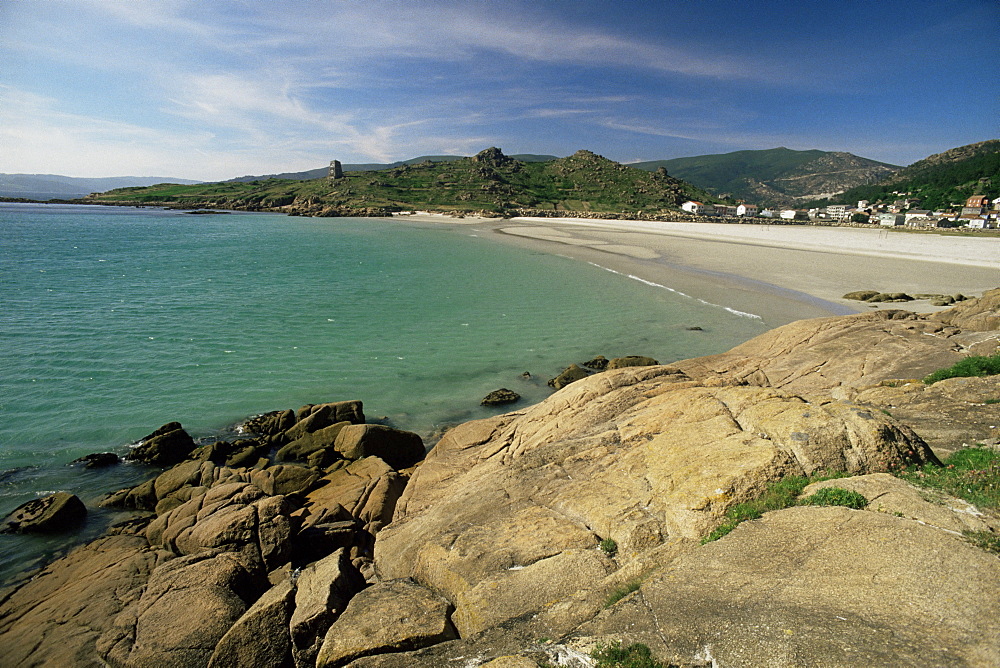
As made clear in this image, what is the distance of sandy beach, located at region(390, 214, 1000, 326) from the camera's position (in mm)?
35562

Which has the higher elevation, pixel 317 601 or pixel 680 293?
pixel 680 293

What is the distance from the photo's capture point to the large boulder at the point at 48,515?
11875 mm

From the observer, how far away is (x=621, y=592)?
6059 millimetres

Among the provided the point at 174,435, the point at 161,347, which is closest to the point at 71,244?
the point at 161,347

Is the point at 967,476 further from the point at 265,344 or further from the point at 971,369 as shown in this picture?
the point at 265,344

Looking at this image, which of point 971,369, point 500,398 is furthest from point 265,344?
point 971,369

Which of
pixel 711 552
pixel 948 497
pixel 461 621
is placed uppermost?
pixel 948 497

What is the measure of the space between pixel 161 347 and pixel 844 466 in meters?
28.7

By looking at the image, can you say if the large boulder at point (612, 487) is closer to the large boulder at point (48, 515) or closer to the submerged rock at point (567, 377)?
the submerged rock at point (567, 377)

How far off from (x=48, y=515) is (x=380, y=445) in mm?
8278

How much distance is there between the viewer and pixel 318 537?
1059 cm

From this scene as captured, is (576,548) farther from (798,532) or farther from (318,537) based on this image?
(318,537)

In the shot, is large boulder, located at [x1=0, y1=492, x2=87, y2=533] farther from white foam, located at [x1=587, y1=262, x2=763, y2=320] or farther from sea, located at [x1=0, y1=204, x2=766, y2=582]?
white foam, located at [x1=587, y1=262, x2=763, y2=320]

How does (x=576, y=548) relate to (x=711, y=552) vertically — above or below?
below
